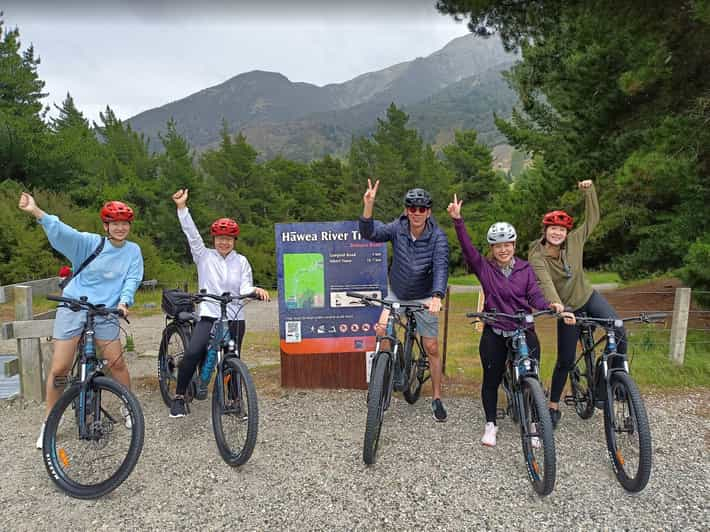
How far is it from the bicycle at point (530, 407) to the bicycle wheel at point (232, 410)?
1774 millimetres

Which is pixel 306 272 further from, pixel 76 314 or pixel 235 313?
pixel 76 314

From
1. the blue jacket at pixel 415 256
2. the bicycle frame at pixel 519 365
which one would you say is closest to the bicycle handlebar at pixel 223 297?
the blue jacket at pixel 415 256

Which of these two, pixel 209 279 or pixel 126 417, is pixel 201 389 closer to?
pixel 126 417

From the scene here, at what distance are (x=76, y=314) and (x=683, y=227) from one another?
9628 millimetres

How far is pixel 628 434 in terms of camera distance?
10.6 ft

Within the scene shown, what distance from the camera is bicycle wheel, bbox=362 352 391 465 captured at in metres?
3.36

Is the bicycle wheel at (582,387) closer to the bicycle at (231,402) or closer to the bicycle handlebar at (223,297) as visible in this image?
the bicycle at (231,402)

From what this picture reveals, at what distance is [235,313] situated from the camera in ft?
13.3

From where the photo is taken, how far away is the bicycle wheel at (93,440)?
3002mm

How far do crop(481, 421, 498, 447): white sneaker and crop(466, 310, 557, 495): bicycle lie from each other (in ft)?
1.03

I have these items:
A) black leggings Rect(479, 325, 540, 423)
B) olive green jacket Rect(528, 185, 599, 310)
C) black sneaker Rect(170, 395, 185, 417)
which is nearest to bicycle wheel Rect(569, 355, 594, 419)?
olive green jacket Rect(528, 185, 599, 310)

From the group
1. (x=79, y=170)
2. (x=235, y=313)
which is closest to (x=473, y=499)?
(x=235, y=313)

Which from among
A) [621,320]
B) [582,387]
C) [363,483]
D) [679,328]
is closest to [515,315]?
[621,320]

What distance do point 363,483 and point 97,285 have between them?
253cm
